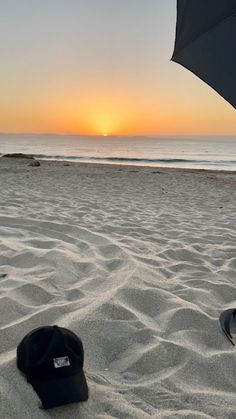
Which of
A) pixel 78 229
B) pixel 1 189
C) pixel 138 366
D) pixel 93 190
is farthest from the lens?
pixel 93 190

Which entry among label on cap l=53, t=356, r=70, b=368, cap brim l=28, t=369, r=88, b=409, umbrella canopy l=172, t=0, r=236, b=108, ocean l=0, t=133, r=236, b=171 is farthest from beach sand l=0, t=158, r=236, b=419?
ocean l=0, t=133, r=236, b=171

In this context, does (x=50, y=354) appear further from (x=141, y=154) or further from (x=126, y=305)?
(x=141, y=154)

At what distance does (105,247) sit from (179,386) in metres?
2.24

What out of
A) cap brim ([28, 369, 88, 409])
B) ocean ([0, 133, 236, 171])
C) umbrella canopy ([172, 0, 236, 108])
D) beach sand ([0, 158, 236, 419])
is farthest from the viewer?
ocean ([0, 133, 236, 171])

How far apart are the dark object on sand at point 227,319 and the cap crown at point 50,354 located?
1.11m

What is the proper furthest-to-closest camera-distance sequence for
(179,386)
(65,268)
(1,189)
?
(1,189) → (65,268) → (179,386)

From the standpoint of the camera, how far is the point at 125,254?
3.81 metres

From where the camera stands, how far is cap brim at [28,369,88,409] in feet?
5.26

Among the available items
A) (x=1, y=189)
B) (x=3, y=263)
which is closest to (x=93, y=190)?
(x=1, y=189)

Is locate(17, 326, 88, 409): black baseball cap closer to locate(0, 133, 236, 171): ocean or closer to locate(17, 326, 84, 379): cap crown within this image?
locate(17, 326, 84, 379): cap crown

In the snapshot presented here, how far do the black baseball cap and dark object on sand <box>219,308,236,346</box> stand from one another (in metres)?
1.11

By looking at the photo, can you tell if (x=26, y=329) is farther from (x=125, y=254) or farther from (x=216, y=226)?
(x=216, y=226)

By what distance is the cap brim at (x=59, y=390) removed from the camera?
1.60 m

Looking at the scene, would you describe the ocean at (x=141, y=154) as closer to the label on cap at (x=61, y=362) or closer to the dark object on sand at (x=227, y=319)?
the dark object on sand at (x=227, y=319)
